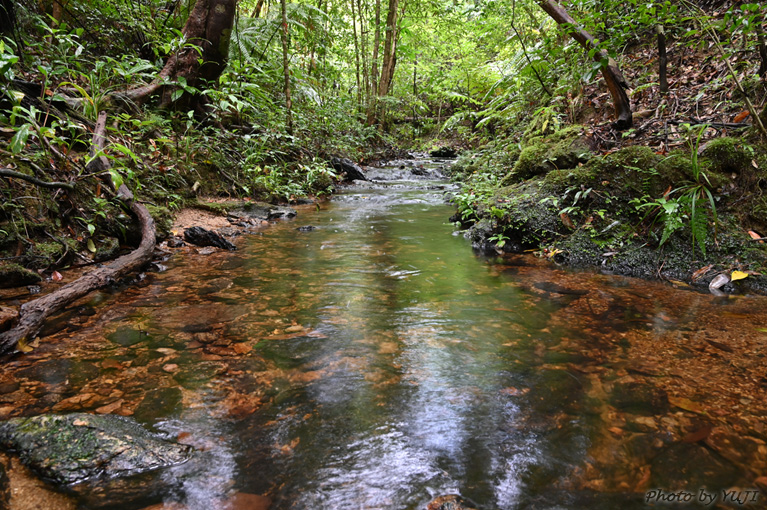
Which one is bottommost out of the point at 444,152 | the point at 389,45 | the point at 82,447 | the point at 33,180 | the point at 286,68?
the point at 82,447

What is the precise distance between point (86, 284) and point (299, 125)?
8.06 meters

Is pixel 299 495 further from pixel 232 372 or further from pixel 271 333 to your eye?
pixel 271 333

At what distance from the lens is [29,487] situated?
1.31 m

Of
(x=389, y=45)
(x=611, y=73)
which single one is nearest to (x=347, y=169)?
(x=389, y=45)

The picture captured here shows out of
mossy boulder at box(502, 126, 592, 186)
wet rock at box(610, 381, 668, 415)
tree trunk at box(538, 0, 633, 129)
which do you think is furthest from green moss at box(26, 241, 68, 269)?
tree trunk at box(538, 0, 633, 129)

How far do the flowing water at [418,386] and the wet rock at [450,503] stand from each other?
0.09 feet

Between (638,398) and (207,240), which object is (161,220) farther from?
(638,398)

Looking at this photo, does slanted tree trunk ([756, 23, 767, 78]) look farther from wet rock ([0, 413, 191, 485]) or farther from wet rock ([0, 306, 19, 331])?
wet rock ([0, 306, 19, 331])

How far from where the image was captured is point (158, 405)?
180 centimetres

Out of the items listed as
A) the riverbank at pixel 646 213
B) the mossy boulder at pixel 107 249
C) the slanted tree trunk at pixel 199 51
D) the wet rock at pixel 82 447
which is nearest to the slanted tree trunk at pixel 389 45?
the slanted tree trunk at pixel 199 51

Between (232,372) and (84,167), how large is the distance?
2743mm

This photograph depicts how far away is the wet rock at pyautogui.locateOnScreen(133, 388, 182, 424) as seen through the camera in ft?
5.65

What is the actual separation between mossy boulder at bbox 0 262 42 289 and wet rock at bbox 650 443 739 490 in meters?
3.91

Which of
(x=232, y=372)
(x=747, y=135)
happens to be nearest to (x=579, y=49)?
(x=747, y=135)
